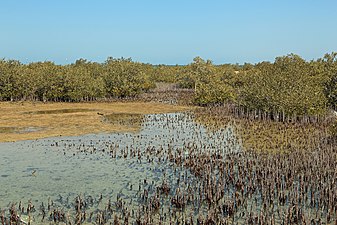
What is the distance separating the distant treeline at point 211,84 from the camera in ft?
89.0

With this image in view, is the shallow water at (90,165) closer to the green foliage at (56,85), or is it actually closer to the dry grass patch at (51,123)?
the dry grass patch at (51,123)

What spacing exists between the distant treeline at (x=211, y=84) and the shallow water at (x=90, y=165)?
6822 millimetres

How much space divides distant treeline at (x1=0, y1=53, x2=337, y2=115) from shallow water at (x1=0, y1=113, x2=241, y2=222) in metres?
6.82

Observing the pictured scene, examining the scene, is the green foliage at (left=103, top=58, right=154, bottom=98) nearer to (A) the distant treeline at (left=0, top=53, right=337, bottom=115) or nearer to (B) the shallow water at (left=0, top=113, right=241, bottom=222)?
(A) the distant treeline at (left=0, top=53, right=337, bottom=115)

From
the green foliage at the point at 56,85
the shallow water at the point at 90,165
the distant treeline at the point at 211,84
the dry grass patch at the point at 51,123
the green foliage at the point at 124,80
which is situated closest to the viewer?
the shallow water at the point at 90,165

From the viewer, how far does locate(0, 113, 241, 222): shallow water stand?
37.9ft

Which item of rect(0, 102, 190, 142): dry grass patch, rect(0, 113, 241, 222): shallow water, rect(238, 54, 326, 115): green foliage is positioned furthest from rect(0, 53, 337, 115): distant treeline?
rect(0, 102, 190, 142): dry grass patch

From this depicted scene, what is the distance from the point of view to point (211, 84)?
1572 inches

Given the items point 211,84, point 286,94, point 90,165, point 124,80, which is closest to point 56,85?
point 124,80

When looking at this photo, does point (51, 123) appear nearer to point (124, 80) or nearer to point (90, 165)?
point (90, 165)

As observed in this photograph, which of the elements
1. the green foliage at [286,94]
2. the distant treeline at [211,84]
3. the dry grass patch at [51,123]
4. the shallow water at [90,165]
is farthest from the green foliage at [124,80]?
the shallow water at [90,165]

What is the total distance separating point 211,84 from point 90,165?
1049 inches

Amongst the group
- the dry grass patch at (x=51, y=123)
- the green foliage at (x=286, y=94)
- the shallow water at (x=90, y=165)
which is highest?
the green foliage at (x=286, y=94)

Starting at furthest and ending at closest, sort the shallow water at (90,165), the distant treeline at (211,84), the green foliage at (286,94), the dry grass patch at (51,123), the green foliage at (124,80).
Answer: the green foliage at (124,80) < the distant treeline at (211,84) < the green foliage at (286,94) < the dry grass patch at (51,123) < the shallow water at (90,165)
